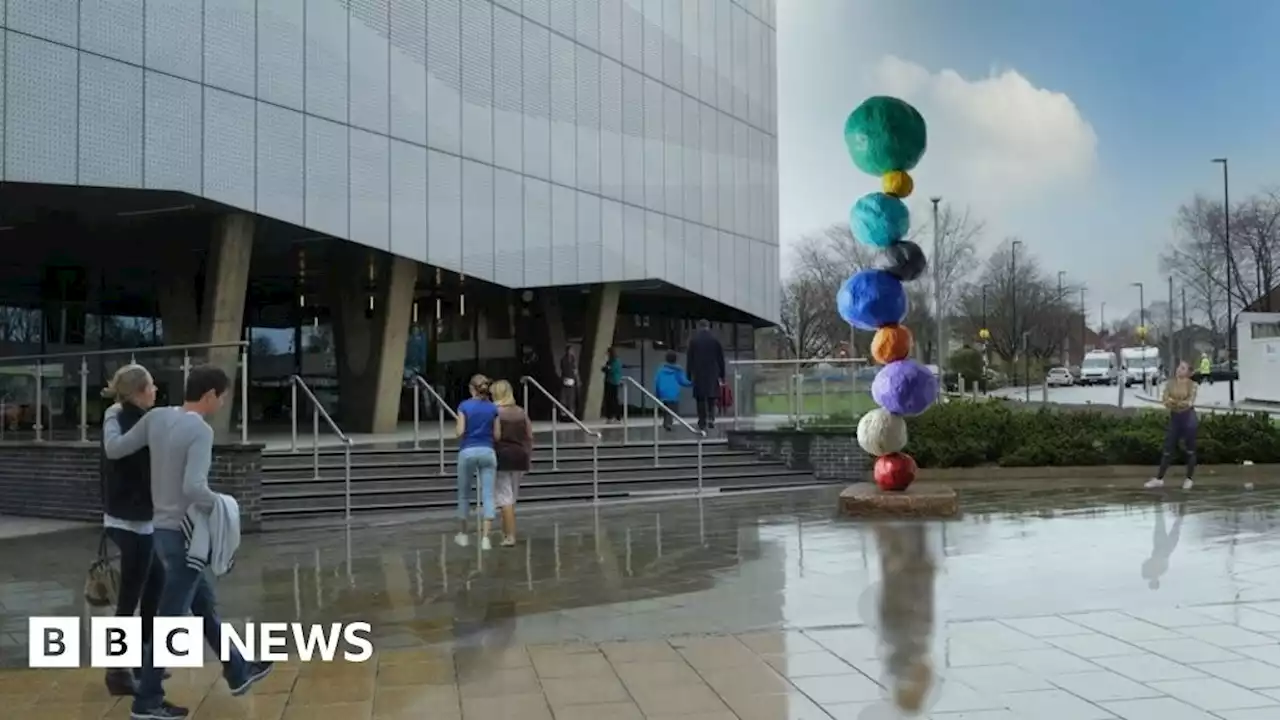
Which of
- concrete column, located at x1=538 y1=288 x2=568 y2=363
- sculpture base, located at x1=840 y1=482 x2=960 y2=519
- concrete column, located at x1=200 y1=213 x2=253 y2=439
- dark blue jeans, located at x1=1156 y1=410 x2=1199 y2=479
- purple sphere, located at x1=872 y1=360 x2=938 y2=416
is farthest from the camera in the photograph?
concrete column, located at x1=538 y1=288 x2=568 y2=363

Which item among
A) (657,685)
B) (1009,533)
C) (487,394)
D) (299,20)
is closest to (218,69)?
(299,20)

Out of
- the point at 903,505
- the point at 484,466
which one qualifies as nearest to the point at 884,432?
the point at 903,505

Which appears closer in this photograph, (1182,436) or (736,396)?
(1182,436)

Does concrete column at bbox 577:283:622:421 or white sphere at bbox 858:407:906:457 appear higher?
concrete column at bbox 577:283:622:421

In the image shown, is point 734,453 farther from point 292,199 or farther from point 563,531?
point 292,199

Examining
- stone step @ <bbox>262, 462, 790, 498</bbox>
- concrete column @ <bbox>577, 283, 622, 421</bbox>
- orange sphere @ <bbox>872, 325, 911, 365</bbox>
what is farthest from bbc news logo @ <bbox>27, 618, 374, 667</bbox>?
Result: concrete column @ <bbox>577, 283, 622, 421</bbox>

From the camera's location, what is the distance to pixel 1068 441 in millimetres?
18359

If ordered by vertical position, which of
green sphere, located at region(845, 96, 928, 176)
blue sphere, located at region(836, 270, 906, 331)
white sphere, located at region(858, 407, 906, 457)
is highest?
green sphere, located at region(845, 96, 928, 176)

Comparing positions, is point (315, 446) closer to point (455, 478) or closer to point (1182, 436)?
point (455, 478)

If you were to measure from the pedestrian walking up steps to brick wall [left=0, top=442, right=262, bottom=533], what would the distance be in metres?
0.62

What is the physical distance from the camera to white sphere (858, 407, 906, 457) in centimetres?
1335

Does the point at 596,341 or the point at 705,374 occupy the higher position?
the point at 596,341

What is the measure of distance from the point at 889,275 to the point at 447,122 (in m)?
Result: 12.6

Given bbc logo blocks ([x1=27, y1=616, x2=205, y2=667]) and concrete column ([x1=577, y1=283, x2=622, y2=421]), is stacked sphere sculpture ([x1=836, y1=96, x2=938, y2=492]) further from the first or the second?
concrete column ([x1=577, y1=283, x2=622, y2=421])
